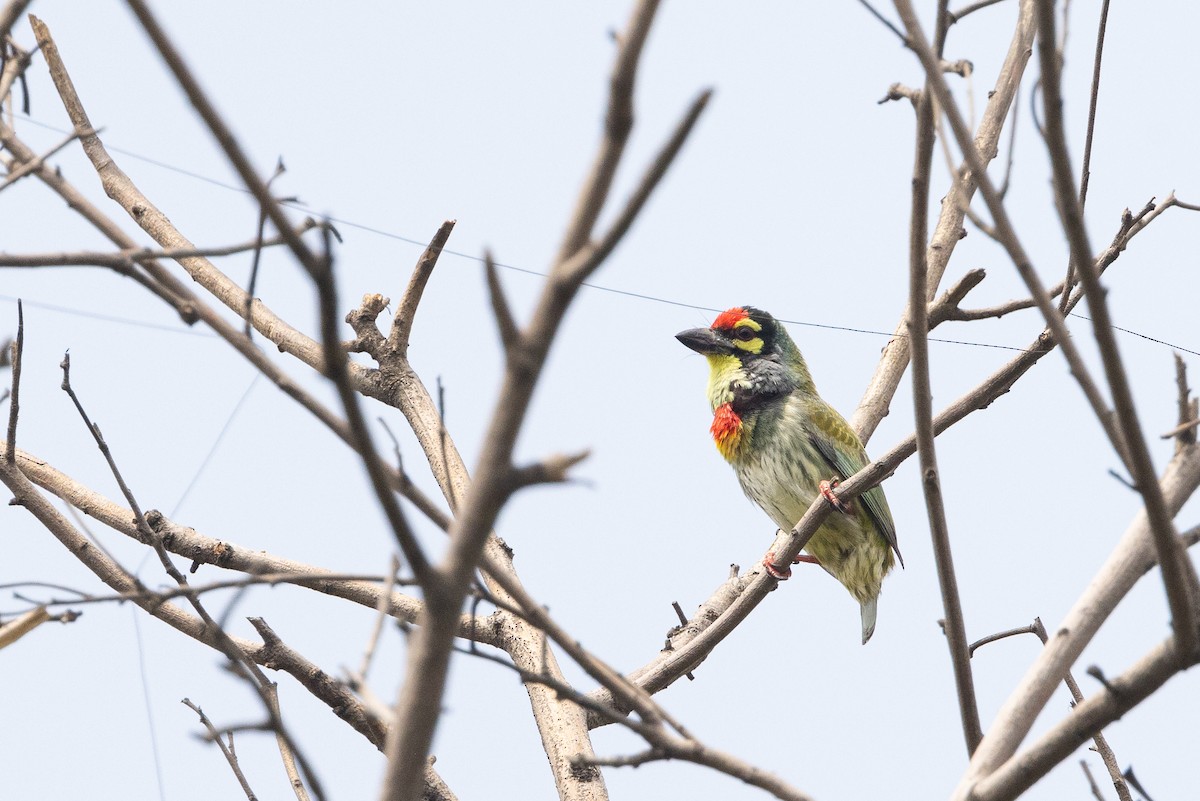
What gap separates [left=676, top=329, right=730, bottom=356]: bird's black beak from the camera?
5828 mm

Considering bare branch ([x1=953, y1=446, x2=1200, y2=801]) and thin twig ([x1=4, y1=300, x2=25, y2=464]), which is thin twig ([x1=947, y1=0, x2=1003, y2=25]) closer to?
bare branch ([x1=953, y1=446, x2=1200, y2=801])

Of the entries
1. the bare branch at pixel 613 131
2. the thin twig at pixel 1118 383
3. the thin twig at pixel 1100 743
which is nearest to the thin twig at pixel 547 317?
the bare branch at pixel 613 131

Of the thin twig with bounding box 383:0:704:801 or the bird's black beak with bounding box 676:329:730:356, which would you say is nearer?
the thin twig with bounding box 383:0:704:801

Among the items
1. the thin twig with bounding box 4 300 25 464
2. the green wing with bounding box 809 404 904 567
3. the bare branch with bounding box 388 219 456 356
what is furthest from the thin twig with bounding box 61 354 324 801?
the green wing with bounding box 809 404 904 567

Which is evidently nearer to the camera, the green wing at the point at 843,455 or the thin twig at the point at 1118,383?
the thin twig at the point at 1118,383

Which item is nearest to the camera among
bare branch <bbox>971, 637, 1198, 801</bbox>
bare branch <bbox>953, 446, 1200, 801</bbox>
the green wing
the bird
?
bare branch <bbox>971, 637, 1198, 801</bbox>

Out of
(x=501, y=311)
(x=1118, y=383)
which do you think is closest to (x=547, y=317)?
(x=501, y=311)

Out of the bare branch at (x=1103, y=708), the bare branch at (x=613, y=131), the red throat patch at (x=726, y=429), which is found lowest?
the bare branch at (x=1103, y=708)

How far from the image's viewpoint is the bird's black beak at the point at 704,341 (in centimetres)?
583

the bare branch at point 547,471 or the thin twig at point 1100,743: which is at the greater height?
the thin twig at point 1100,743

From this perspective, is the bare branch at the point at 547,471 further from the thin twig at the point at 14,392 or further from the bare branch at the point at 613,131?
the thin twig at the point at 14,392

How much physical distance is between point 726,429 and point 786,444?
337mm

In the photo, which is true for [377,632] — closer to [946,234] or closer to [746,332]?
[946,234]

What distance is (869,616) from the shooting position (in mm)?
5652
